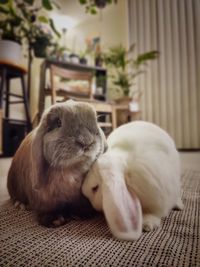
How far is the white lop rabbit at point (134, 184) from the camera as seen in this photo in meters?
0.51

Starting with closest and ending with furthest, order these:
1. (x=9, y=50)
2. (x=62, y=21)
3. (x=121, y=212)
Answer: (x=121, y=212)
(x=9, y=50)
(x=62, y=21)

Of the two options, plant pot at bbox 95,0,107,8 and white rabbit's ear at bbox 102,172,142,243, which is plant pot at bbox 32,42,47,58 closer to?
plant pot at bbox 95,0,107,8

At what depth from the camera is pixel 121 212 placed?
1.64 ft

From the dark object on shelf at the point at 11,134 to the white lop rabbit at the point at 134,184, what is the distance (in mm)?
2025

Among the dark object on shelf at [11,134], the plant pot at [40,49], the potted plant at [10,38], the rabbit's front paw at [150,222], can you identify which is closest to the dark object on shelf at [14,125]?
the dark object on shelf at [11,134]

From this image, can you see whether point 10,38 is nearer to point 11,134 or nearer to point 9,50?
point 9,50

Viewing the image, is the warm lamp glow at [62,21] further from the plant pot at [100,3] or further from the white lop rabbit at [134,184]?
the white lop rabbit at [134,184]

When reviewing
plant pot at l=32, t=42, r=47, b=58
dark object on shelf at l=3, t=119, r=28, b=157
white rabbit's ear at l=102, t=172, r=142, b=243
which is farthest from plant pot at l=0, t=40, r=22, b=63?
white rabbit's ear at l=102, t=172, r=142, b=243

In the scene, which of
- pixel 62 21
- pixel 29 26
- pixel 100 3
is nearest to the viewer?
pixel 29 26

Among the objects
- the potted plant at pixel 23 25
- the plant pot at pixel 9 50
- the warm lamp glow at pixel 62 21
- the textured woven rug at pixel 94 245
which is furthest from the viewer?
the warm lamp glow at pixel 62 21

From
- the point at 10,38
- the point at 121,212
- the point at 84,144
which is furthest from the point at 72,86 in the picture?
the point at 121,212

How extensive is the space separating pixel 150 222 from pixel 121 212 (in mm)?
Result: 115

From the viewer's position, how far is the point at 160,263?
0.43 metres

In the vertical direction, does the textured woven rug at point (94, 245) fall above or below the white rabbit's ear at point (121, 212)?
below
